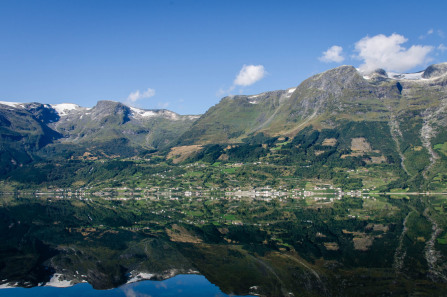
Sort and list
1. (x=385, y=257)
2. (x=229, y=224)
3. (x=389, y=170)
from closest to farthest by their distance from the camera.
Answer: (x=385, y=257) < (x=229, y=224) < (x=389, y=170)


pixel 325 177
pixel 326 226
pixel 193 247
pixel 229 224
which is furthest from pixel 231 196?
pixel 193 247

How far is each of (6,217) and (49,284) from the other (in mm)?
60173

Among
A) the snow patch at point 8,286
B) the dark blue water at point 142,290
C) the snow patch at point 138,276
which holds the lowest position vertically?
the snow patch at point 138,276

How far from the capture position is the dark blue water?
3353cm

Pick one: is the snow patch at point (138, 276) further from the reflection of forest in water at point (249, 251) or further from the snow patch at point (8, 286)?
the snow patch at point (8, 286)

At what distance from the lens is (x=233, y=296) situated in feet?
105

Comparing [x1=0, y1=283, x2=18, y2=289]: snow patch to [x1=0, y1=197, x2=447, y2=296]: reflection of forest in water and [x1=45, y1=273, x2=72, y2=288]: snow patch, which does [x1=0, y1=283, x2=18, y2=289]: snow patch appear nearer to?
[x1=0, y1=197, x2=447, y2=296]: reflection of forest in water

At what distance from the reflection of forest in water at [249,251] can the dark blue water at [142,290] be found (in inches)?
49.5

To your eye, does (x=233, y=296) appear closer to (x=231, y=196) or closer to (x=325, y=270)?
(x=325, y=270)

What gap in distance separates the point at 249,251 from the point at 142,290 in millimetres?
17599

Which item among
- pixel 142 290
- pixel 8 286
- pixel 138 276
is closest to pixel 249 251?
pixel 138 276

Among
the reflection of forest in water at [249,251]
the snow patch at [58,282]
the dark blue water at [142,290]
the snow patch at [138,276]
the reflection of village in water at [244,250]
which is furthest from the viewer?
the snow patch at [138,276]

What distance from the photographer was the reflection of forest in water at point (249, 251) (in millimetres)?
35562

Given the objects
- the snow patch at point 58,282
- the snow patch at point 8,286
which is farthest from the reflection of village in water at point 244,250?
the snow patch at point 8,286
